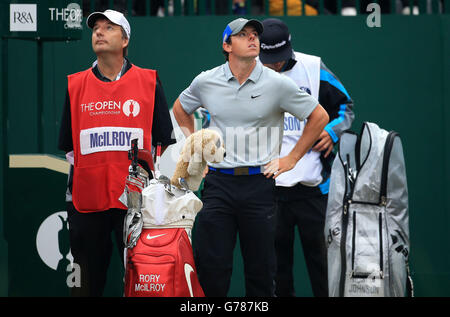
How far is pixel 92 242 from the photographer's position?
514 centimetres

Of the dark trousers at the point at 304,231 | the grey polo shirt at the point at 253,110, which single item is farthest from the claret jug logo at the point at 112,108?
the dark trousers at the point at 304,231

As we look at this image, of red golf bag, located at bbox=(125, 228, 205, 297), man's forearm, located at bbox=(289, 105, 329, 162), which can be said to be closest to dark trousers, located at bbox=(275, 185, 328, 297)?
man's forearm, located at bbox=(289, 105, 329, 162)

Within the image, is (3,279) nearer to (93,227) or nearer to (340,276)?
(93,227)

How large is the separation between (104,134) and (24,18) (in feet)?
4.25

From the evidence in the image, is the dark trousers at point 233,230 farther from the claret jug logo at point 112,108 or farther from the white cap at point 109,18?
the white cap at point 109,18

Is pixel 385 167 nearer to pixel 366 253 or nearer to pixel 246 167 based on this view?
pixel 366 253

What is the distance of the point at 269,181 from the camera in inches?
199

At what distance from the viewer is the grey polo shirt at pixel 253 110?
197 inches

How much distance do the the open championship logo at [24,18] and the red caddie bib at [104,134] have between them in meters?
0.91

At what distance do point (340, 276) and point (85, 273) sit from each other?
1.55 meters

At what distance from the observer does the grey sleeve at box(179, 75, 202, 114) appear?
5266 mm

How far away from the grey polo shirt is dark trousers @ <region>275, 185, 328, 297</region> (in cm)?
68

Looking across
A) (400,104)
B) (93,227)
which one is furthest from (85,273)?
(400,104)

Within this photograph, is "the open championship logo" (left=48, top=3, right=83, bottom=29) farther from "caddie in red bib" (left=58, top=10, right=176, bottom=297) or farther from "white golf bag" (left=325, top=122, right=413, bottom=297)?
"white golf bag" (left=325, top=122, right=413, bottom=297)
